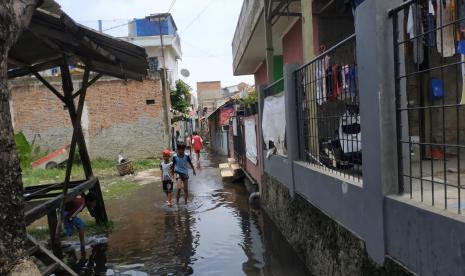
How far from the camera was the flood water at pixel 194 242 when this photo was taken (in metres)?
6.26

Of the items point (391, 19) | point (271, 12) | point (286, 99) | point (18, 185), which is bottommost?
point (18, 185)

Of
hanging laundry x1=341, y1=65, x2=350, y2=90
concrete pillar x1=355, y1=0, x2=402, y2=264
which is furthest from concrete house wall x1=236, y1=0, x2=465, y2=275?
hanging laundry x1=341, y1=65, x2=350, y2=90

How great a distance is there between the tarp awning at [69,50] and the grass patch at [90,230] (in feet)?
9.93

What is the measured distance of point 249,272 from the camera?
6.00 meters

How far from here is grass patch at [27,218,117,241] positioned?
27.9 feet

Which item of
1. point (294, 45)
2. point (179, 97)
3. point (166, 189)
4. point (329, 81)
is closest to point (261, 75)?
point (294, 45)

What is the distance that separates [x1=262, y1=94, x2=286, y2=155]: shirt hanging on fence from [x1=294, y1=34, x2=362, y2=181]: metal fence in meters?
1.09

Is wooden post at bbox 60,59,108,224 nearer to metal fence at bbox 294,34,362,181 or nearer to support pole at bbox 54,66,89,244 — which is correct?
support pole at bbox 54,66,89,244

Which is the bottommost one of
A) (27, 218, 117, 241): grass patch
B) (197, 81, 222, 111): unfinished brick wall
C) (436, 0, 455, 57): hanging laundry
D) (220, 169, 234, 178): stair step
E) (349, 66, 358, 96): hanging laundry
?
(27, 218, 117, 241): grass patch

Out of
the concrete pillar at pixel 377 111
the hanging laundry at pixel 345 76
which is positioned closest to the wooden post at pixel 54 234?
the hanging laundry at pixel 345 76

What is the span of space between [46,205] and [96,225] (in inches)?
111

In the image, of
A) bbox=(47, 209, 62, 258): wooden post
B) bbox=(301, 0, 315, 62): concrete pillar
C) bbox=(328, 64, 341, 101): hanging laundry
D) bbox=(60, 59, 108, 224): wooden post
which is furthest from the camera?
bbox=(60, 59, 108, 224): wooden post

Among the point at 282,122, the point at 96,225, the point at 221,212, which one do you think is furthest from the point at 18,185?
the point at 221,212

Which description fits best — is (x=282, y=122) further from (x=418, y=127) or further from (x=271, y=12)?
(x=418, y=127)
